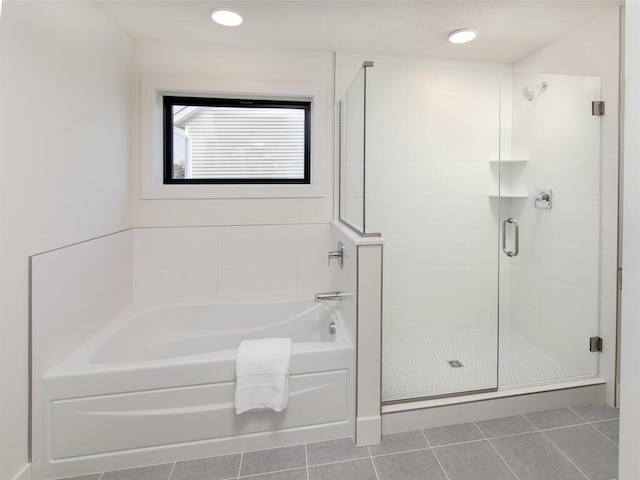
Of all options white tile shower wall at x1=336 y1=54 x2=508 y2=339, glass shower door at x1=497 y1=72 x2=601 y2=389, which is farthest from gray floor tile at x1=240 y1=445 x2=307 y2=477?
glass shower door at x1=497 y1=72 x2=601 y2=389

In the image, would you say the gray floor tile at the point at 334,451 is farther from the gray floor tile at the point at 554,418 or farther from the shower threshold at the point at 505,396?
the gray floor tile at the point at 554,418

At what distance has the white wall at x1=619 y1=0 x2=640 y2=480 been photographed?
1.45 feet

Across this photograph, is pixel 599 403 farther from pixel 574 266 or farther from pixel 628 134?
pixel 628 134

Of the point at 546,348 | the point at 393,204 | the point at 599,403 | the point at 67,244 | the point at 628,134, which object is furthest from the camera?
the point at 393,204

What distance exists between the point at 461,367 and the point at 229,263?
1.73 meters

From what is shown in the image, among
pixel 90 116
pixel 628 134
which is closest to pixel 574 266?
pixel 628 134

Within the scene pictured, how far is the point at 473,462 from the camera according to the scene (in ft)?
5.59

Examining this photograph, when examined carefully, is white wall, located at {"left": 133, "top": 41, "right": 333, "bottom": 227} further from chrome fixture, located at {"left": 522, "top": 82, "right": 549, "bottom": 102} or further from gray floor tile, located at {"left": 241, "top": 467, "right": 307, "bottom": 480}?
gray floor tile, located at {"left": 241, "top": 467, "right": 307, "bottom": 480}

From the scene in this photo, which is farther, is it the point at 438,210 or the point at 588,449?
the point at 438,210

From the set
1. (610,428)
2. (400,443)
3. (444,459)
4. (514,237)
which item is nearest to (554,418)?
(610,428)

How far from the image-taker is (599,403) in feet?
7.08

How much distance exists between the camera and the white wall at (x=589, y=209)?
210 centimetres

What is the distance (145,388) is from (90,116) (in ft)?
4.73

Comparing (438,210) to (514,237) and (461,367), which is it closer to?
(514,237)
